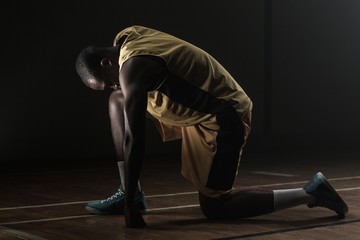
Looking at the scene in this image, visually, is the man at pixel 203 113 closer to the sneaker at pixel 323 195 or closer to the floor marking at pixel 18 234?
the sneaker at pixel 323 195

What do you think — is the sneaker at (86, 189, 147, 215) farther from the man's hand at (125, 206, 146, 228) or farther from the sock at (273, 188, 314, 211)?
the sock at (273, 188, 314, 211)

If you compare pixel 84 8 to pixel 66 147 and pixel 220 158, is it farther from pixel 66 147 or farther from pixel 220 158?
pixel 220 158

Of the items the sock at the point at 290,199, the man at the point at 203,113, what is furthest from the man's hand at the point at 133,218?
the sock at the point at 290,199

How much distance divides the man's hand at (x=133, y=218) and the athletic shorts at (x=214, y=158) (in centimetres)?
34

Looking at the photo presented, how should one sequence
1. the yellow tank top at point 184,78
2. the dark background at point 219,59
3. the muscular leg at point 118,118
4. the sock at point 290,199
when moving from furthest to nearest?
the dark background at point 219,59 → the muscular leg at point 118,118 → the sock at point 290,199 → the yellow tank top at point 184,78

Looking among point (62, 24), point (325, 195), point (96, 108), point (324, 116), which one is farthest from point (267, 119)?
point (325, 195)

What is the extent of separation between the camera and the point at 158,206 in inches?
143

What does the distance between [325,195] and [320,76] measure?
4.96 metres

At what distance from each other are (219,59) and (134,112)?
4.51 meters

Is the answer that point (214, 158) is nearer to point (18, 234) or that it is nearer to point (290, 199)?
point (290, 199)

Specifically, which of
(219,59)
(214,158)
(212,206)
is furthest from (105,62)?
(219,59)

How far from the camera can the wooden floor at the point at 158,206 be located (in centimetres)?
289

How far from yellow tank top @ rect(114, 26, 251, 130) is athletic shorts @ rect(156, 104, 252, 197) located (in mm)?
54

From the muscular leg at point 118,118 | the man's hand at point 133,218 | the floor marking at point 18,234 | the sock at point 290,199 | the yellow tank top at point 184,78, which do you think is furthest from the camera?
the muscular leg at point 118,118
